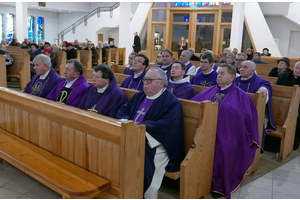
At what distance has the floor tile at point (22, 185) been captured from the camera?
2830mm

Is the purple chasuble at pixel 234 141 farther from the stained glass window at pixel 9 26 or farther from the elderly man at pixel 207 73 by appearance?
the stained glass window at pixel 9 26

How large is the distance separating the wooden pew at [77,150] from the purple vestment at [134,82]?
2.00 meters

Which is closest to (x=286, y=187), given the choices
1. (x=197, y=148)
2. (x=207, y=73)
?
(x=197, y=148)

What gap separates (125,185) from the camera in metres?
2.10

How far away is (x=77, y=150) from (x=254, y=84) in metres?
2.80

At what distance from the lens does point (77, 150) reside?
8.18ft

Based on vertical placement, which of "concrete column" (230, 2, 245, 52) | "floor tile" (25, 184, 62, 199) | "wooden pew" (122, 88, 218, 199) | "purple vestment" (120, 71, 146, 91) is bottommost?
"floor tile" (25, 184, 62, 199)

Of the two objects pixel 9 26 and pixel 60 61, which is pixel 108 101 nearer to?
pixel 60 61

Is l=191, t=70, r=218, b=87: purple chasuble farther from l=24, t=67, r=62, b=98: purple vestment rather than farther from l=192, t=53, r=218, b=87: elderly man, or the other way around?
l=24, t=67, r=62, b=98: purple vestment

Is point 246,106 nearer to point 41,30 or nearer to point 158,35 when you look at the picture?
point 158,35

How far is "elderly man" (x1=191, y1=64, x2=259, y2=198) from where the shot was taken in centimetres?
289

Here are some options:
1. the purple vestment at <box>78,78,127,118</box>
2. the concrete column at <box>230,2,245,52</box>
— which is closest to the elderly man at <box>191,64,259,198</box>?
the purple vestment at <box>78,78,127,118</box>

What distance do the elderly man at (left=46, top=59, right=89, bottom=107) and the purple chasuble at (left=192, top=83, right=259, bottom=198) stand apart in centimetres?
184

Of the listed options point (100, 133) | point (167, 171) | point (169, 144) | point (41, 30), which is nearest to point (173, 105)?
point (169, 144)
